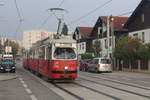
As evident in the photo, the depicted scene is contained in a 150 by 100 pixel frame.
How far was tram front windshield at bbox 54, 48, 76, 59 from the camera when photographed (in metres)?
20.9

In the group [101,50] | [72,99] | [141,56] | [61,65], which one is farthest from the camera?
[101,50]

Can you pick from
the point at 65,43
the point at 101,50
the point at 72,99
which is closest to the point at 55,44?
the point at 65,43

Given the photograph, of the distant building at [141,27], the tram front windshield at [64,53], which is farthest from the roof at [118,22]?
the tram front windshield at [64,53]

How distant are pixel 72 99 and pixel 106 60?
84.0 feet

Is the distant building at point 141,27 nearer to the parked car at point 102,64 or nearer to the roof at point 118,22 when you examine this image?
the parked car at point 102,64

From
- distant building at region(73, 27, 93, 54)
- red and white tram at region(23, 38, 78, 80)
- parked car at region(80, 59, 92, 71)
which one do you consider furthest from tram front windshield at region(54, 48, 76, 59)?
distant building at region(73, 27, 93, 54)

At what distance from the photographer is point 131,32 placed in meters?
48.0

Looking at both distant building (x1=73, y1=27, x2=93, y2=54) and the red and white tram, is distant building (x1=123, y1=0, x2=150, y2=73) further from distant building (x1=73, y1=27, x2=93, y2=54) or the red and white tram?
distant building (x1=73, y1=27, x2=93, y2=54)

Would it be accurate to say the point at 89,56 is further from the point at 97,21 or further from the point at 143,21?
the point at 143,21

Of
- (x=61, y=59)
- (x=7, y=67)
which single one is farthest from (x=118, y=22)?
(x=61, y=59)

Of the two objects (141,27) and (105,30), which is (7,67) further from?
(105,30)

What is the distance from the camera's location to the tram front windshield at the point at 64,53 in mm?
20916

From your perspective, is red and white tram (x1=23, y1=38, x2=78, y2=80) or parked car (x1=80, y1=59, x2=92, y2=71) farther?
→ parked car (x1=80, y1=59, x2=92, y2=71)

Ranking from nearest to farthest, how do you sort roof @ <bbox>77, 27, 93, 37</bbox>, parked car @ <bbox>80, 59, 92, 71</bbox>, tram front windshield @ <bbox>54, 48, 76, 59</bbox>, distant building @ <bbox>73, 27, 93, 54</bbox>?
tram front windshield @ <bbox>54, 48, 76, 59</bbox>, parked car @ <bbox>80, 59, 92, 71</bbox>, distant building @ <bbox>73, 27, 93, 54</bbox>, roof @ <bbox>77, 27, 93, 37</bbox>
